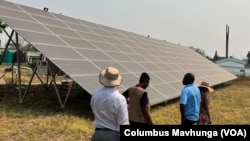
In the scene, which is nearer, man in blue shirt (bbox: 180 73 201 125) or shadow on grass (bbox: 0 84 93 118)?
man in blue shirt (bbox: 180 73 201 125)

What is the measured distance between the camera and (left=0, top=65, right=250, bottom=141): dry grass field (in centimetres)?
822

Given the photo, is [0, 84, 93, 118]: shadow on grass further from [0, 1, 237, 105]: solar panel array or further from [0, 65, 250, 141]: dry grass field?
[0, 1, 237, 105]: solar panel array

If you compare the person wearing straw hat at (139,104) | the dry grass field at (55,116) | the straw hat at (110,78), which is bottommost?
the dry grass field at (55,116)

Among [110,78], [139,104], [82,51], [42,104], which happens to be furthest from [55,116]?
[110,78]

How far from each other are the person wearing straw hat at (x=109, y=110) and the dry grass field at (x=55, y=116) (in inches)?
151

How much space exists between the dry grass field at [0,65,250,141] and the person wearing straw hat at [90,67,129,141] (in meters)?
3.83

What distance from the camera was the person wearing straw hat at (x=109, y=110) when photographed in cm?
423

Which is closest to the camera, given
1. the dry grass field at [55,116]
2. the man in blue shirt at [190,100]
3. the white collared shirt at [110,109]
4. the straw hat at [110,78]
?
the white collared shirt at [110,109]

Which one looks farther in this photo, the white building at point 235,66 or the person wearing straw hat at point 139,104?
the white building at point 235,66

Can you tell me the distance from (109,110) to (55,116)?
19.7 feet

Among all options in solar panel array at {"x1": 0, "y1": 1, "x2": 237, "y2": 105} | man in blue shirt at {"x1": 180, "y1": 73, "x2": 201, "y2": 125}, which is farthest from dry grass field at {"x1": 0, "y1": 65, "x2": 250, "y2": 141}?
man in blue shirt at {"x1": 180, "y1": 73, "x2": 201, "y2": 125}

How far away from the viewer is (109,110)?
4.27 m

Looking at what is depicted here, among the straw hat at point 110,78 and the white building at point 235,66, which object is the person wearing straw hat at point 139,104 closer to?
the straw hat at point 110,78

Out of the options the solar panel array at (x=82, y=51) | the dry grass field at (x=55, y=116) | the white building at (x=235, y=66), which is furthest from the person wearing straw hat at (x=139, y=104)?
the white building at (x=235, y=66)
